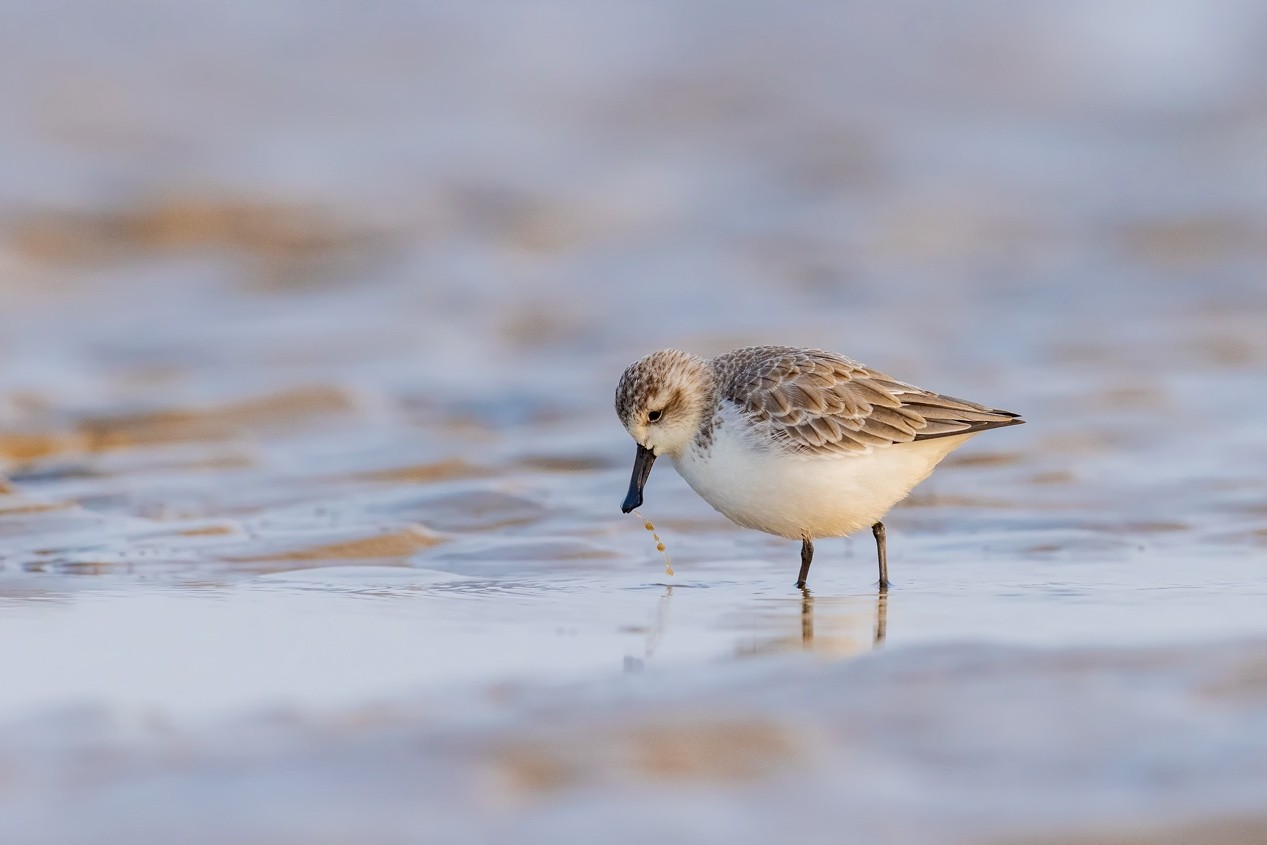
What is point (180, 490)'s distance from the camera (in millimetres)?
7164

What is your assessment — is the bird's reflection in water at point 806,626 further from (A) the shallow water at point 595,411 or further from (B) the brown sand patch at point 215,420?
(B) the brown sand patch at point 215,420

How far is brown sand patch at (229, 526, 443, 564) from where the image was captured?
6.01 meters

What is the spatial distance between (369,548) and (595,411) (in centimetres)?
287

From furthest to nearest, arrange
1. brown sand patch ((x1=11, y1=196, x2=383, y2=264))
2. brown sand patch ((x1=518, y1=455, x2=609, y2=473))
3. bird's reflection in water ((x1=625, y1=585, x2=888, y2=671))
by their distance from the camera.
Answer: brown sand patch ((x1=11, y1=196, x2=383, y2=264)), brown sand patch ((x1=518, y1=455, x2=609, y2=473)), bird's reflection in water ((x1=625, y1=585, x2=888, y2=671))

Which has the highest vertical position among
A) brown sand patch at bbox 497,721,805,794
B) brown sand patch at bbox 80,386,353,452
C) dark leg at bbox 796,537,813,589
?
brown sand patch at bbox 80,386,353,452

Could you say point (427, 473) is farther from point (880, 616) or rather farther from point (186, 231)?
point (186, 231)

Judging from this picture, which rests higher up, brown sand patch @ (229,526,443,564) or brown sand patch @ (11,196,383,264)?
brown sand patch @ (11,196,383,264)

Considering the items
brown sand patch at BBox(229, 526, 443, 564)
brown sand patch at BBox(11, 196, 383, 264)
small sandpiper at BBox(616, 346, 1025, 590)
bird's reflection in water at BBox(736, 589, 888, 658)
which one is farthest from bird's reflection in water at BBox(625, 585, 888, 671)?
brown sand patch at BBox(11, 196, 383, 264)

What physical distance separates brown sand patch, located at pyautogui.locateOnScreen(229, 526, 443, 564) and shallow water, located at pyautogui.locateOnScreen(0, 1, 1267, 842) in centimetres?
3

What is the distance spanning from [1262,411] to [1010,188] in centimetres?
566

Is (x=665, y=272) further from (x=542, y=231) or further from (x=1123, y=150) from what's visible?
(x=1123, y=150)

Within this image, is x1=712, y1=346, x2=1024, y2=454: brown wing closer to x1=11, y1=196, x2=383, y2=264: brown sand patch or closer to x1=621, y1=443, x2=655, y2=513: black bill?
x1=621, y1=443, x2=655, y2=513: black bill

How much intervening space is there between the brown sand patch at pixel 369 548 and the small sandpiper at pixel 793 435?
1.02m

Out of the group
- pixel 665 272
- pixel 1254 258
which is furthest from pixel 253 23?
pixel 1254 258
